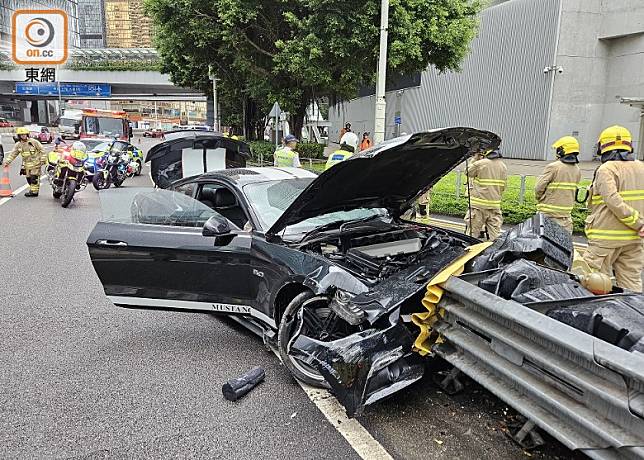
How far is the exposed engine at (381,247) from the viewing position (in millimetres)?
3740

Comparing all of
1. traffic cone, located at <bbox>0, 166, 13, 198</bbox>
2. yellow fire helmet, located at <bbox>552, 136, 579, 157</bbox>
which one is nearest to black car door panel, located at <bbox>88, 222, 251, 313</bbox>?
yellow fire helmet, located at <bbox>552, 136, 579, 157</bbox>

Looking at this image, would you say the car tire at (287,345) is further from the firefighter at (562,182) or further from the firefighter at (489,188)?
the firefighter at (489,188)

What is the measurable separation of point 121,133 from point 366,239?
2197 centimetres

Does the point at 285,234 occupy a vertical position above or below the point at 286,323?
above

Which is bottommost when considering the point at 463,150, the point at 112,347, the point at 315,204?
the point at 112,347

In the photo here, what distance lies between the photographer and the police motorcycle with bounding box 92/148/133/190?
1502 cm

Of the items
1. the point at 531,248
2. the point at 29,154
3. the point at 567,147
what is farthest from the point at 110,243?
the point at 29,154

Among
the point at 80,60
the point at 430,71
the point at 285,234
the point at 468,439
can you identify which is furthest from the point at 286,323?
the point at 80,60

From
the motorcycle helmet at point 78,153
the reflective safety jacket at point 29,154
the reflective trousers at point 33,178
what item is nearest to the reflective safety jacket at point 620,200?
the motorcycle helmet at point 78,153

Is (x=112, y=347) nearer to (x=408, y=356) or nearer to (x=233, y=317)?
(x=233, y=317)

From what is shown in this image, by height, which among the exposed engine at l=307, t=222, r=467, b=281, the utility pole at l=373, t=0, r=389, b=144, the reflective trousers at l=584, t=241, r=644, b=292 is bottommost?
the reflective trousers at l=584, t=241, r=644, b=292

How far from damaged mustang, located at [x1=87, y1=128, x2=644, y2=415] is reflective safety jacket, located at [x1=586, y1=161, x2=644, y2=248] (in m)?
0.92

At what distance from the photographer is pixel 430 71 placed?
32625 millimetres

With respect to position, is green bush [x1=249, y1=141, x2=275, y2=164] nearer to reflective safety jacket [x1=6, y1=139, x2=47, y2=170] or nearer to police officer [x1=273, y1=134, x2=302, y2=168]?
reflective safety jacket [x1=6, y1=139, x2=47, y2=170]
